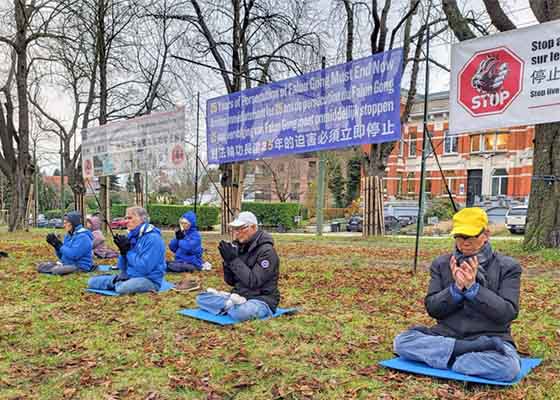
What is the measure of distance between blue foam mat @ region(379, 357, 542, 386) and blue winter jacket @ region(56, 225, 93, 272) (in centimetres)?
525

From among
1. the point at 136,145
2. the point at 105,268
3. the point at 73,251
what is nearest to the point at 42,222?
the point at 136,145

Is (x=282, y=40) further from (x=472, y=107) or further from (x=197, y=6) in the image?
(x=472, y=107)

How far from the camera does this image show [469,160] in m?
37.7

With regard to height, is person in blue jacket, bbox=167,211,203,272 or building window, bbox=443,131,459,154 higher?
building window, bbox=443,131,459,154

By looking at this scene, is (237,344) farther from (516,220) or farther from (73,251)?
(516,220)

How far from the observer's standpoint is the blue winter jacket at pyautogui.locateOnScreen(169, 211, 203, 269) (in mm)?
7645

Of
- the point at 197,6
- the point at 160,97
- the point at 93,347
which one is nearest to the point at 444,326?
the point at 93,347

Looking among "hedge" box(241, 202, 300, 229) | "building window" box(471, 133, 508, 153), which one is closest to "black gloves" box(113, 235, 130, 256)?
"hedge" box(241, 202, 300, 229)

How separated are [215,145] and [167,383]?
843cm

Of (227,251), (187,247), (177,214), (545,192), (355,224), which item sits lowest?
(355,224)

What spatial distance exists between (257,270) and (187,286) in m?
2.09

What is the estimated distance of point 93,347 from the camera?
12.6ft

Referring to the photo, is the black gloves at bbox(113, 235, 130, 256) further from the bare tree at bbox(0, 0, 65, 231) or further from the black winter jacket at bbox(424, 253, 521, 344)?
the bare tree at bbox(0, 0, 65, 231)

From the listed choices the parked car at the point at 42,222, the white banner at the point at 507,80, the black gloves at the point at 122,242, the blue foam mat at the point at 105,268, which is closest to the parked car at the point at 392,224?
the white banner at the point at 507,80
